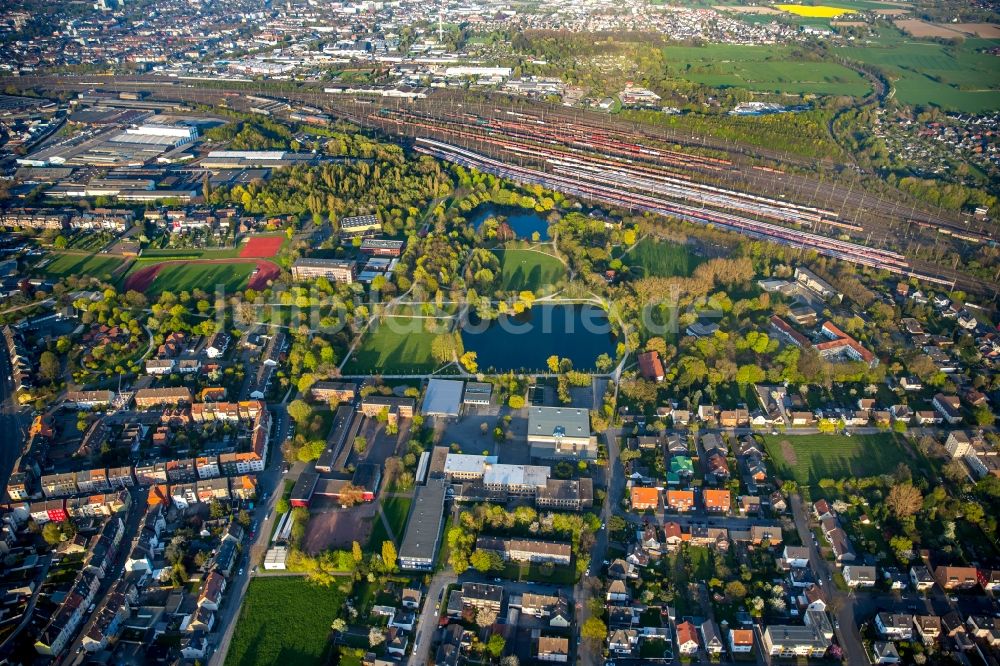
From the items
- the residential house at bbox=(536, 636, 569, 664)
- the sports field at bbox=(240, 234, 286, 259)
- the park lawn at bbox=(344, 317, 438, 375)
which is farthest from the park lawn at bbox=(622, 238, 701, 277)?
the residential house at bbox=(536, 636, 569, 664)

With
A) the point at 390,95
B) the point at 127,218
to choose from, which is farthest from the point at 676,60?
the point at 127,218

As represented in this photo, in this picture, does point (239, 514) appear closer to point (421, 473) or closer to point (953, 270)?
Answer: point (421, 473)

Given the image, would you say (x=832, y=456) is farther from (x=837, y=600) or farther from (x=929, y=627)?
(x=929, y=627)

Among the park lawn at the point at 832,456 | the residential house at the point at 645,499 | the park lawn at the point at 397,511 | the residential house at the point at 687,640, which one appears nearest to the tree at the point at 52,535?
the park lawn at the point at 397,511

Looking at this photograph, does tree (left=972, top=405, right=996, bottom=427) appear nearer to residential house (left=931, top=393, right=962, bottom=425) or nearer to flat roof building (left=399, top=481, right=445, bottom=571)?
residential house (left=931, top=393, right=962, bottom=425)

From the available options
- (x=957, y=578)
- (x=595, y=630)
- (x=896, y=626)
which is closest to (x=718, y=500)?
(x=896, y=626)

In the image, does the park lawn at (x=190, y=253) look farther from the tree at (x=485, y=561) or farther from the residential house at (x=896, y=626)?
the residential house at (x=896, y=626)
